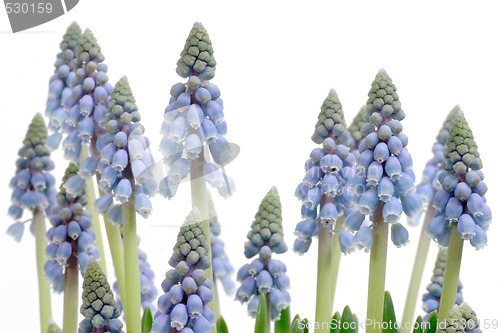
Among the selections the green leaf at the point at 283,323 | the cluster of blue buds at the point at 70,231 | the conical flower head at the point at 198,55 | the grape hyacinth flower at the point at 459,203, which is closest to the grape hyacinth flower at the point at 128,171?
the cluster of blue buds at the point at 70,231

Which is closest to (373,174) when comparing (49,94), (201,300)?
(201,300)

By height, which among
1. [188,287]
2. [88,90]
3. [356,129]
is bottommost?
[188,287]

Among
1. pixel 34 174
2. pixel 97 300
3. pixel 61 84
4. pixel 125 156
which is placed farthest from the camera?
pixel 34 174

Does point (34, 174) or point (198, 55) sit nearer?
point (198, 55)

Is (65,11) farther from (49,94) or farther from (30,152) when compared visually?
(30,152)

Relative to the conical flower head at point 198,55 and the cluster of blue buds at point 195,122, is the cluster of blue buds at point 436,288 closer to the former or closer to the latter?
the cluster of blue buds at point 195,122

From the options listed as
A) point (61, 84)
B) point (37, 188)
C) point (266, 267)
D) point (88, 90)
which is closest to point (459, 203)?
point (266, 267)

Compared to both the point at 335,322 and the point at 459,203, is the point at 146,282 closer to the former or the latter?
the point at 335,322

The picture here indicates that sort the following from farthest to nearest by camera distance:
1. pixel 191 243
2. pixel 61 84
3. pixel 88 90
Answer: pixel 61 84 → pixel 88 90 → pixel 191 243
